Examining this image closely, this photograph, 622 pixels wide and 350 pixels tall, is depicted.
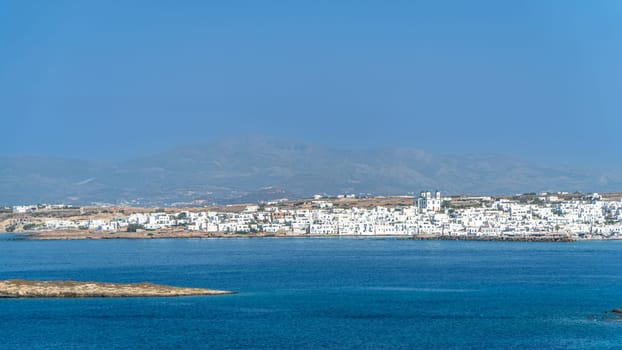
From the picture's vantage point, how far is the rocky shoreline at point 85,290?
160 ft

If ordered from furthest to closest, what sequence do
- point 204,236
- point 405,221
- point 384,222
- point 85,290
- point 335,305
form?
1. point 384,222
2. point 405,221
3. point 204,236
4. point 85,290
5. point 335,305

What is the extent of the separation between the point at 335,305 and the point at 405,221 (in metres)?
83.9

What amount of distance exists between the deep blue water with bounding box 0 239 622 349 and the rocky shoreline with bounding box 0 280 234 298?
1168 millimetres

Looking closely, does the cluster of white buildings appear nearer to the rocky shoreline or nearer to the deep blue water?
the deep blue water

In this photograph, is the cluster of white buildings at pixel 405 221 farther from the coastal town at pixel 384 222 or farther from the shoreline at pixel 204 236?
the shoreline at pixel 204 236

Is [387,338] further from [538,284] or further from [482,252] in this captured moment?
[482,252]

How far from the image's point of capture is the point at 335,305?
4694 cm

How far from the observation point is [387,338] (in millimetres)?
37469

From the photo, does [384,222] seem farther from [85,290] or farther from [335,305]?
[335,305]

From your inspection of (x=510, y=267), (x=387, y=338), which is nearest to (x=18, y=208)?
(x=510, y=267)

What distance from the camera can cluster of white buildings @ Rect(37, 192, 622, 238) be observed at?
408 ft

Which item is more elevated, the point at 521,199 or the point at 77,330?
the point at 521,199

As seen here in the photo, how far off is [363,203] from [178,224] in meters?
33.2

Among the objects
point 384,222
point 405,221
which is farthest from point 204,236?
point 405,221
